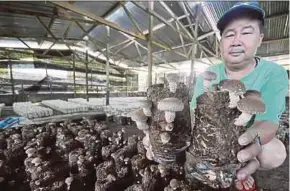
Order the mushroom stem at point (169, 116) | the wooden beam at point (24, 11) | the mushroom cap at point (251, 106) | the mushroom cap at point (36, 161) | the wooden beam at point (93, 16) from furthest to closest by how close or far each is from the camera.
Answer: the wooden beam at point (93, 16), the wooden beam at point (24, 11), the mushroom cap at point (36, 161), the mushroom stem at point (169, 116), the mushroom cap at point (251, 106)

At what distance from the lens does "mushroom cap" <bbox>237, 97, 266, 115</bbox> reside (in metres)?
0.39

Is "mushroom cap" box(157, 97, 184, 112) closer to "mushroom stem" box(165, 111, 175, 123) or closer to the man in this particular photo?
"mushroom stem" box(165, 111, 175, 123)

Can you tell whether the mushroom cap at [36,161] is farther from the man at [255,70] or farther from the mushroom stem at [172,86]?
the man at [255,70]

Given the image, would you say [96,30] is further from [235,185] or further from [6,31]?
[235,185]

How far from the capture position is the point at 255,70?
56 centimetres

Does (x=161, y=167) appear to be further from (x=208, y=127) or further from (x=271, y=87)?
(x=271, y=87)

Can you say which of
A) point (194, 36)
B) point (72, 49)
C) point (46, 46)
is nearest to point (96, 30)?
point (72, 49)

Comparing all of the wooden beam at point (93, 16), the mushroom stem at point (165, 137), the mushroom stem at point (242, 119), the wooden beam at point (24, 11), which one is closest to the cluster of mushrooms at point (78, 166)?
the mushroom stem at point (165, 137)

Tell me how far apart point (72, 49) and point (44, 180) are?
101 cm

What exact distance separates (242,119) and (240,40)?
0.24m

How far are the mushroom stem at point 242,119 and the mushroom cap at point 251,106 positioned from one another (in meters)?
0.03

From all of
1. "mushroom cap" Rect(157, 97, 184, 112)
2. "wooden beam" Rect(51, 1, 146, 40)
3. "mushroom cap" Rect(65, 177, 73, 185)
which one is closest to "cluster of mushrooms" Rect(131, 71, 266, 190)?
"mushroom cap" Rect(157, 97, 184, 112)

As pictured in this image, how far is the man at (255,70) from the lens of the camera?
0.52 m

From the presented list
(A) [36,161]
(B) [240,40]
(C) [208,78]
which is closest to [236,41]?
(B) [240,40]
